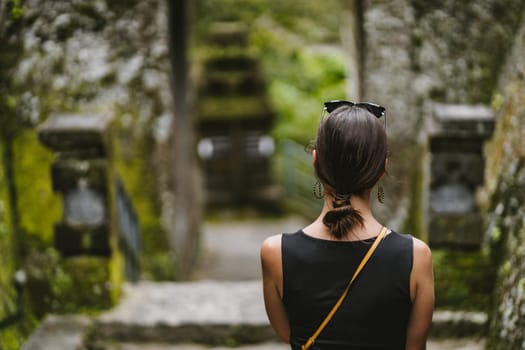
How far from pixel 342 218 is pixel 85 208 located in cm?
245

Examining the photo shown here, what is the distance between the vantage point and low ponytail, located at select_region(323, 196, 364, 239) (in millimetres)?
1755

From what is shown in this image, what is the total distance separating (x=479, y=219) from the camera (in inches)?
142

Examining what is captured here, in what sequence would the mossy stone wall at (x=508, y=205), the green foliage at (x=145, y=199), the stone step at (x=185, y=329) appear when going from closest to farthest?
the mossy stone wall at (x=508, y=205)
the stone step at (x=185, y=329)
the green foliage at (x=145, y=199)

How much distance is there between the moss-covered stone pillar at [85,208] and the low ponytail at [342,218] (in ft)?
7.42

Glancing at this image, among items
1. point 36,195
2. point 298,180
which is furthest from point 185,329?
point 298,180

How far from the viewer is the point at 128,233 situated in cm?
465

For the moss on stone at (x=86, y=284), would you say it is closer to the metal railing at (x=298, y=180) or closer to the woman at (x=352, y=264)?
the woman at (x=352, y=264)

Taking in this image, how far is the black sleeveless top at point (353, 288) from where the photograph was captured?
5.70 ft

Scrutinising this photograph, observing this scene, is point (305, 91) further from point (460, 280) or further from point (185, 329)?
point (185, 329)

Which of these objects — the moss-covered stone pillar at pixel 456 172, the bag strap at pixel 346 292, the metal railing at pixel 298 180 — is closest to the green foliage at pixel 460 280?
the moss-covered stone pillar at pixel 456 172

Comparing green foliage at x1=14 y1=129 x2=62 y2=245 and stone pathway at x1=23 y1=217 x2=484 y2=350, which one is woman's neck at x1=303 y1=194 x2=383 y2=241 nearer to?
stone pathway at x1=23 y1=217 x2=484 y2=350

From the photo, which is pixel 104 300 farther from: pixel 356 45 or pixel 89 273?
pixel 356 45

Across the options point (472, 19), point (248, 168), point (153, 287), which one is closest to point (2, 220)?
point (153, 287)

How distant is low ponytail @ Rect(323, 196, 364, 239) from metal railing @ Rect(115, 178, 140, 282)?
8.83ft
